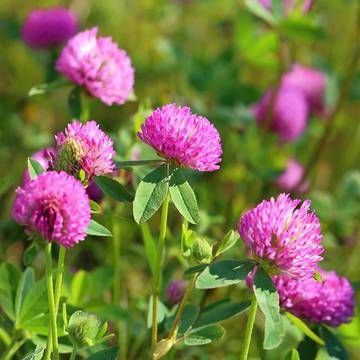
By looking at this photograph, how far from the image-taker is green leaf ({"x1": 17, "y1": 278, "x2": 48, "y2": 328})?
4.08 feet

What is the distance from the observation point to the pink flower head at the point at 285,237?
1064 mm

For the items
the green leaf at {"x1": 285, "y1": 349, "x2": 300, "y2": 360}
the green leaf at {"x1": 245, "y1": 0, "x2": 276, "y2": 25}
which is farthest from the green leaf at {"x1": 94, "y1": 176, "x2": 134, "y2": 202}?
the green leaf at {"x1": 245, "y1": 0, "x2": 276, "y2": 25}

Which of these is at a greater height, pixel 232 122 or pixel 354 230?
pixel 232 122

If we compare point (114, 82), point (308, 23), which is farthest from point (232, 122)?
point (114, 82)

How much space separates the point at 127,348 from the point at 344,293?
1.71 feet

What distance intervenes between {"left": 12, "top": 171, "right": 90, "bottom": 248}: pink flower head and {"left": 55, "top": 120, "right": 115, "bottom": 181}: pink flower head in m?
0.10

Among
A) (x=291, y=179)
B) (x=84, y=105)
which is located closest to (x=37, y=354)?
(x=84, y=105)

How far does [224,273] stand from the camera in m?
1.11

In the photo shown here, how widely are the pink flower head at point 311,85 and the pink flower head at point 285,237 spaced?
164cm

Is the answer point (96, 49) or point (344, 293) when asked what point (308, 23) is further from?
point (344, 293)

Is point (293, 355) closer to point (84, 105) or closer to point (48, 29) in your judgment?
point (84, 105)

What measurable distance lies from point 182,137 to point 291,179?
139 centimetres

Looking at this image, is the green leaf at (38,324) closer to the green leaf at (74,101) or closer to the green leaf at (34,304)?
the green leaf at (34,304)

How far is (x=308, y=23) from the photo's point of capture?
6.89 feet
